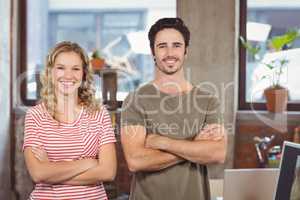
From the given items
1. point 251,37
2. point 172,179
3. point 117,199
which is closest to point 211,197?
point 172,179

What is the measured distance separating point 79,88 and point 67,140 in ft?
0.88

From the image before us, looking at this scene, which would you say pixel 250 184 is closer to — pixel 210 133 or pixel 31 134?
pixel 210 133

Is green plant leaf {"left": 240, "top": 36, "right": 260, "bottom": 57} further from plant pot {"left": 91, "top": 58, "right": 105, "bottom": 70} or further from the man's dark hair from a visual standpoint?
the man's dark hair

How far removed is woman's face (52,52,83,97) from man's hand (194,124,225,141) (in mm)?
605

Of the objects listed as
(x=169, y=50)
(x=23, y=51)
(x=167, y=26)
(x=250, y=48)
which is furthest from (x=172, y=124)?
(x=23, y=51)

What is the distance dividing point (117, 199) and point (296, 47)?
1836mm

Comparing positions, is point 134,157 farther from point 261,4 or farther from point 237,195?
point 261,4

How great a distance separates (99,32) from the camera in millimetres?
4273

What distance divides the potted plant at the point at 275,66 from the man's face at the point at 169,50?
5.39 ft

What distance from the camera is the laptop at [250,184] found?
191 cm

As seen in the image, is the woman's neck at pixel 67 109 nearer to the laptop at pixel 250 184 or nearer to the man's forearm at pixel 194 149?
the man's forearm at pixel 194 149

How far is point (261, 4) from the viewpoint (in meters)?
3.94

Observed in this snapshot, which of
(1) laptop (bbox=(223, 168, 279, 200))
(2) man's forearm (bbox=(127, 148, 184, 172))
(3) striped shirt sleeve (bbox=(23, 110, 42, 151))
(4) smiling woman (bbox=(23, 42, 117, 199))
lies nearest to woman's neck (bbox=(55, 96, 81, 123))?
(4) smiling woman (bbox=(23, 42, 117, 199))

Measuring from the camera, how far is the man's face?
208 centimetres
